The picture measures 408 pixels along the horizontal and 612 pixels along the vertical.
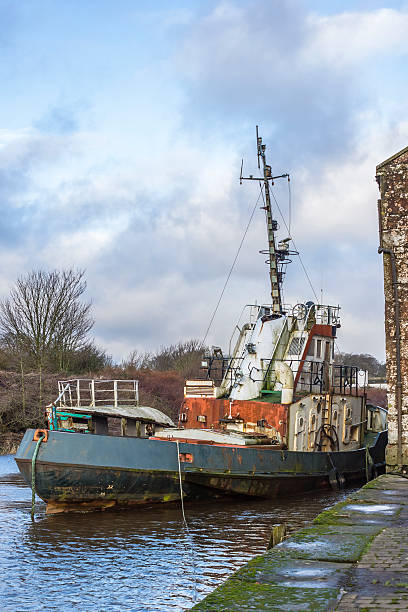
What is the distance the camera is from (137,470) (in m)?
15.9

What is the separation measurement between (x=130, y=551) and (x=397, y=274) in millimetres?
9397

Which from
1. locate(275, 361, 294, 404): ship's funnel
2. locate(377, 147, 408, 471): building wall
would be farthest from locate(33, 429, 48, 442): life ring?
locate(377, 147, 408, 471): building wall

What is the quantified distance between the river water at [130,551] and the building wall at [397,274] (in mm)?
2565

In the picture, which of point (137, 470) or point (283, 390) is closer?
point (137, 470)

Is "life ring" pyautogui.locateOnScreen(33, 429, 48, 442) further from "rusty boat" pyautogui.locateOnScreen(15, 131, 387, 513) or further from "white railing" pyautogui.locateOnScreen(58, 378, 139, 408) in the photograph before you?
"white railing" pyautogui.locateOnScreen(58, 378, 139, 408)

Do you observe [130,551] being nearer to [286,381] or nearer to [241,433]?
[241,433]

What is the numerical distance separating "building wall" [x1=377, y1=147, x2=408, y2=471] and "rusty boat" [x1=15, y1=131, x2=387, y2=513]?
3.07 meters

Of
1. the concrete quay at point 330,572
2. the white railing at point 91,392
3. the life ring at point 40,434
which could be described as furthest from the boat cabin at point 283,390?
the concrete quay at point 330,572

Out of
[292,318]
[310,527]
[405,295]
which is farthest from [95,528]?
[292,318]

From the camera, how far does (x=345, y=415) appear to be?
2252 cm

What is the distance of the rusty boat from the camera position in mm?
15609

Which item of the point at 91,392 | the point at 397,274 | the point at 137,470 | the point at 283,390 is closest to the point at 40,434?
the point at 137,470

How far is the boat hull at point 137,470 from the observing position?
1544 centimetres

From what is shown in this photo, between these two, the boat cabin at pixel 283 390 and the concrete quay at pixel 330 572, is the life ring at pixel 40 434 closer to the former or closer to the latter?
the boat cabin at pixel 283 390
